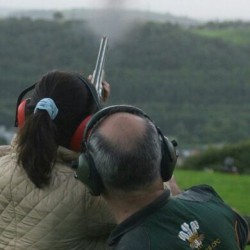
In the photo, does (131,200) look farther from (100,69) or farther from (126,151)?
(100,69)

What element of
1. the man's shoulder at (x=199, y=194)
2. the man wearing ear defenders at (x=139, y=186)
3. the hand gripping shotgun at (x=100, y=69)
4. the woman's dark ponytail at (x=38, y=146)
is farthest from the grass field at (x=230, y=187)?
the man wearing ear defenders at (x=139, y=186)

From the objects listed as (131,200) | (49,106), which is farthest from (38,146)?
(131,200)

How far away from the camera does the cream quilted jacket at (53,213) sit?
3242mm

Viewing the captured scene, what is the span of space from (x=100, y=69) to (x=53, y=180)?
1.25 m

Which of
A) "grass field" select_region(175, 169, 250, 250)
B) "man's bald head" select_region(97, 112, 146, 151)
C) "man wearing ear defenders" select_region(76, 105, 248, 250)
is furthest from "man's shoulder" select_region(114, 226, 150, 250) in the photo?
"grass field" select_region(175, 169, 250, 250)

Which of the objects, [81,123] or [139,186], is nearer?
[139,186]

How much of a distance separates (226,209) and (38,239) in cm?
85

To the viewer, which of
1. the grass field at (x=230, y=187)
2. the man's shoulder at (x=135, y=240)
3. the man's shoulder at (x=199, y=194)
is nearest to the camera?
the man's shoulder at (x=135, y=240)

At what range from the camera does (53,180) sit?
3.27 m

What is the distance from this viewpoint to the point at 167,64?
86.0 m

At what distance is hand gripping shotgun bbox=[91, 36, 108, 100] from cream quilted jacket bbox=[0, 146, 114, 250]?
0.64 meters

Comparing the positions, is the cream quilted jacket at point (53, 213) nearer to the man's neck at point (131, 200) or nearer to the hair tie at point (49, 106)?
the hair tie at point (49, 106)

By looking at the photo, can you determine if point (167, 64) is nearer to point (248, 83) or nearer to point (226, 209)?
point (248, 83)

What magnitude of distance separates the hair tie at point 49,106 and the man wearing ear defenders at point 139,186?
57 centimetres
